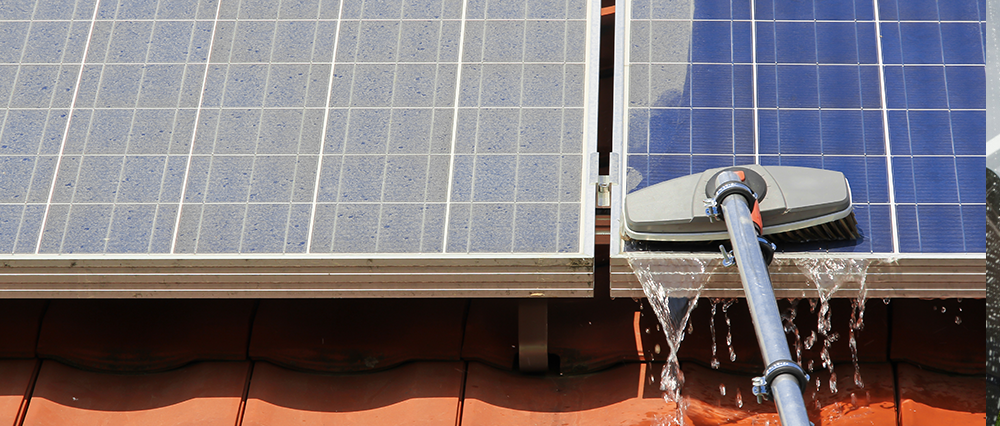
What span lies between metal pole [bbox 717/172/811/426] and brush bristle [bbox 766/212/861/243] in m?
0.93

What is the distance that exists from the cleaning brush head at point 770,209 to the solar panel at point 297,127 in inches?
13.5

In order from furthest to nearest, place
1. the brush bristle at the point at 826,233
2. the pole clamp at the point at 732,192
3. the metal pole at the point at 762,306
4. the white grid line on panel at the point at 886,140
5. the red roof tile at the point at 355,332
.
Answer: the red roof tile at the point at 355,332
the white grid line on panel at the point at 886,140
the brush bristle at the point at 826,233
the pole clamp at the point at 732,192
the metal pole at the point at 762,306

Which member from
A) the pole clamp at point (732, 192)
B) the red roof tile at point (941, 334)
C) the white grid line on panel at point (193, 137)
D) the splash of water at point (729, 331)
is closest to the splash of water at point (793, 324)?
the splash of water at point (729, 331)

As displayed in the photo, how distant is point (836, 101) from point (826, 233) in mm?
965

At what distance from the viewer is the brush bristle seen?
4.31 meters

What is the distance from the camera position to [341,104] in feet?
16.6

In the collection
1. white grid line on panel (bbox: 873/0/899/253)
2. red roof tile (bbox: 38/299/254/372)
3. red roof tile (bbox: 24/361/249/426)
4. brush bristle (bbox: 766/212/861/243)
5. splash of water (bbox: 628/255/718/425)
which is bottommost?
red roof tile (bbox: 24/361/249/426)

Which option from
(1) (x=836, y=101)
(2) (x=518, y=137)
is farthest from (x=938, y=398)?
(2) (x=518, y=137)

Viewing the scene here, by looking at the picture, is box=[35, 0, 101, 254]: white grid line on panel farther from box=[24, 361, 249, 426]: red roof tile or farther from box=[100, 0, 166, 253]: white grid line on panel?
box=[24, 361, 249, 426]: red roof tile

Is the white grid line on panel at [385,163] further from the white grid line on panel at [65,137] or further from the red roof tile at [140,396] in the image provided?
the white grid line on panel at [65,137]

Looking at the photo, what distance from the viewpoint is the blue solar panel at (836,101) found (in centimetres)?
459

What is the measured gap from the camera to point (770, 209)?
4039 mm

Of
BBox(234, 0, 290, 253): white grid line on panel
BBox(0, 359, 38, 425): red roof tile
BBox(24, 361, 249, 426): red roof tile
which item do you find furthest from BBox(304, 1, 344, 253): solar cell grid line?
BBox(0, 359, 38, 425): red roof tile

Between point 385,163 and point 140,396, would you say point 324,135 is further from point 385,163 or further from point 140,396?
point 140,396
